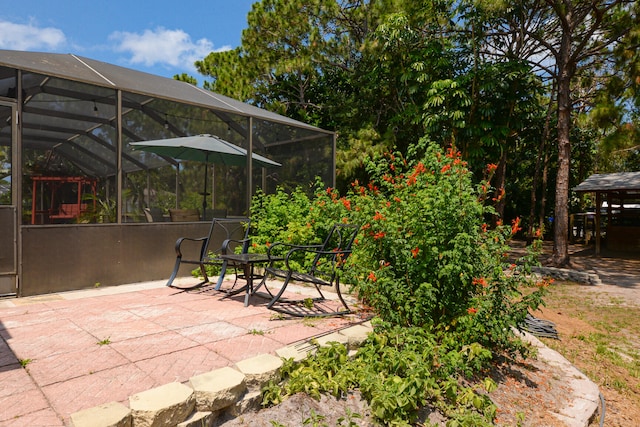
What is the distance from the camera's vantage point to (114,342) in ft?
A: 9.29

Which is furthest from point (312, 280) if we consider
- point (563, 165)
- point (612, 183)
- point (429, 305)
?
point (612, 183)

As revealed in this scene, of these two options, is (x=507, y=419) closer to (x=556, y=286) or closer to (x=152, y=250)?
(x=152, y=250)

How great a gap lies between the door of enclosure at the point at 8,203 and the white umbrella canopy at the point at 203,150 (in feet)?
4.51

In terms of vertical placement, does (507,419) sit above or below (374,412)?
below

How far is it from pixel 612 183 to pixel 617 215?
323 cm

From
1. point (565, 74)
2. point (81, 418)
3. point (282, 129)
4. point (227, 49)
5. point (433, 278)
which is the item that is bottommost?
point (81, 418)

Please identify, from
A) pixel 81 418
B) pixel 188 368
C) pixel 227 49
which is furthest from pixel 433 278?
pixel 227 49

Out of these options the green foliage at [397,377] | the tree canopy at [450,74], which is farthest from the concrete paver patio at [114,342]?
the tree canopy at [450,74]

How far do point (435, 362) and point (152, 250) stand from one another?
153 inches

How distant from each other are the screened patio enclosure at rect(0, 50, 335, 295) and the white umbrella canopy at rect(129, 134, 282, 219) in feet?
0.34

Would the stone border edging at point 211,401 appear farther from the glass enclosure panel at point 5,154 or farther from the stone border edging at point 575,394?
the glass enclosure panel at point 5,154

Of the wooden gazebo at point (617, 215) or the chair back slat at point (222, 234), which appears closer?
the chair back slat at point (222, 234)

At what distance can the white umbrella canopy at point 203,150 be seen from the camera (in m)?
5.64

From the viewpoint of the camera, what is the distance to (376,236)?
133 inches
